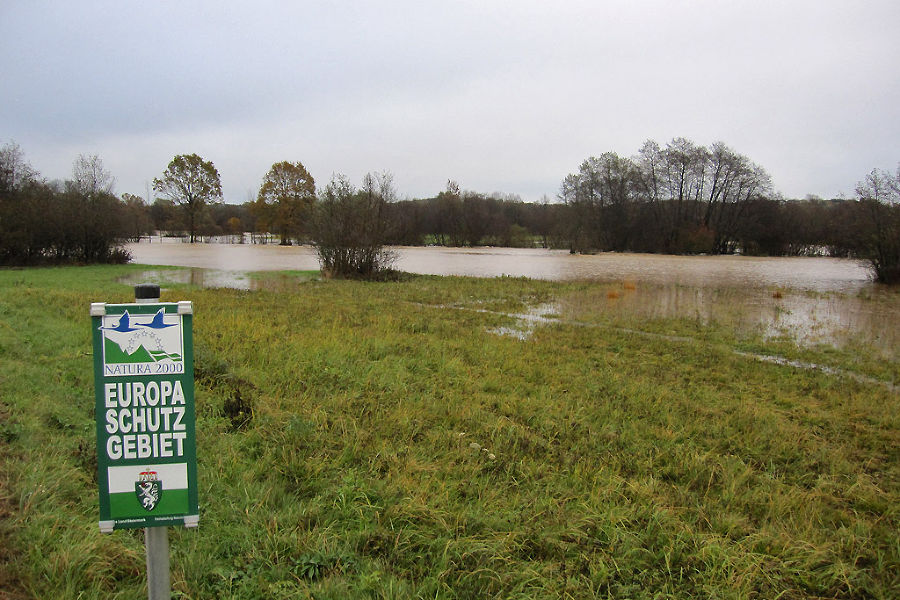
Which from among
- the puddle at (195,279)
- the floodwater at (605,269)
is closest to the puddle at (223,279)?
the puddle at (195,279)

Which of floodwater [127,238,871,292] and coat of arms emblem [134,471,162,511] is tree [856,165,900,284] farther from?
coat of arms emblem [134,471,162,511]

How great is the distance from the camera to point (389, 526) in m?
3.42

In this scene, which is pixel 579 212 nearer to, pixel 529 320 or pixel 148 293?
pixel 529 320

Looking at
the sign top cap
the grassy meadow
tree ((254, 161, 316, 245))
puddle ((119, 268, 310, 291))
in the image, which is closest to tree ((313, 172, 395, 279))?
puddle ((119, 268, 310, 291))

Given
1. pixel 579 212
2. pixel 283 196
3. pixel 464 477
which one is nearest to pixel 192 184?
pixel 283 196

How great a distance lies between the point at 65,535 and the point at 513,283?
23.4m

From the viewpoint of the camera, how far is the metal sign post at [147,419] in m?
2.02

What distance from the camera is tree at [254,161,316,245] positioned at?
8300 centimetres

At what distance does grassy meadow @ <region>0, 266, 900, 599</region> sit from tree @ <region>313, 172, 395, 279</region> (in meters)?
19.1

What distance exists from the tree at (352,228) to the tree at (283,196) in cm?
5785

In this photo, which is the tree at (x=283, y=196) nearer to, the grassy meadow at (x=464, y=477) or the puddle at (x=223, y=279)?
the puddle at (x=223, y=279)

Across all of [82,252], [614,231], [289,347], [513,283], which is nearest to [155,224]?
[82,252]

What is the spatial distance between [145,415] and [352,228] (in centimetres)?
2620

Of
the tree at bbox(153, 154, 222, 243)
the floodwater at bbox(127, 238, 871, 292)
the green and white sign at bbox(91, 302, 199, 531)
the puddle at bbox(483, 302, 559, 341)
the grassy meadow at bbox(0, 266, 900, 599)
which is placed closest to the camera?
the green and white sign at bbox(91, 302, 199, 531)
